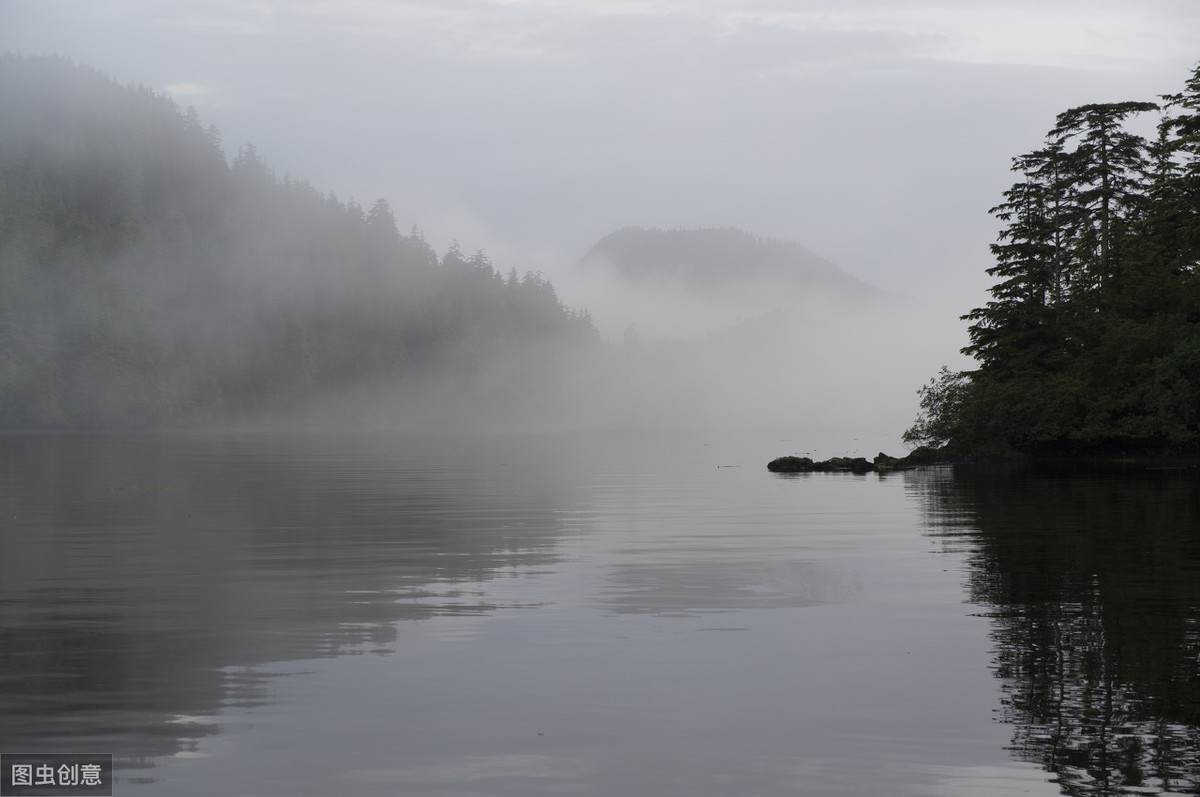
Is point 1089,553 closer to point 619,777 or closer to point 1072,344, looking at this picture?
point 619,777

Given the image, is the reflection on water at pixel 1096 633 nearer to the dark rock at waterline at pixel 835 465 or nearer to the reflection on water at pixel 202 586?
the reflection on water at pixel 202 586

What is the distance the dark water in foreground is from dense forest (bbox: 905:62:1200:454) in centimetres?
3795

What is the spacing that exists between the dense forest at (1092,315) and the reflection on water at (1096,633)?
33.0m

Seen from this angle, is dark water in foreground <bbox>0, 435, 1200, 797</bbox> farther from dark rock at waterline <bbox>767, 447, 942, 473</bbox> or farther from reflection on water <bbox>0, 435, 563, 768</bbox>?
dark rock at waterline <bbox>767, 447, 942, 473</bbox>

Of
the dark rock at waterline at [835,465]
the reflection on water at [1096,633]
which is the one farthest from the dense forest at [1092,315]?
the reflection on water at [1096,633]

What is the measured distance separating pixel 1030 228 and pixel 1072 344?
739cm

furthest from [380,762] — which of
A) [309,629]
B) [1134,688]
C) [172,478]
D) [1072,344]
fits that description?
[1072,344]

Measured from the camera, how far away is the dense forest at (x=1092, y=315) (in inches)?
2596

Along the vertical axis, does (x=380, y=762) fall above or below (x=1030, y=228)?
below

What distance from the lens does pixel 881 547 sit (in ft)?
83.3

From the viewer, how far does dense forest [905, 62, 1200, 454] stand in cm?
6594

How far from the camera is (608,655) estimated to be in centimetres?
1376

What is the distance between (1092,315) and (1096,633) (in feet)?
206

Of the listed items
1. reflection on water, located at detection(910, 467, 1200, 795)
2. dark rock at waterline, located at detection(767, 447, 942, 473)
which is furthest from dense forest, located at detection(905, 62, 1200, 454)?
reflection on water, located at detection(910, 467, 1200, 795)
